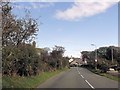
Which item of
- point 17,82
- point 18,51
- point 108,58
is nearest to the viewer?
point 17,82

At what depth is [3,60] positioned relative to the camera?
21797mm

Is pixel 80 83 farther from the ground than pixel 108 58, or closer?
closer

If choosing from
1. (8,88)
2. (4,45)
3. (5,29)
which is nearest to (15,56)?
(4,45)

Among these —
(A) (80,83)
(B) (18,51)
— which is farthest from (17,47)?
(A) (80,83)

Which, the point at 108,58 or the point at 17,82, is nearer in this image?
the point at 17,82

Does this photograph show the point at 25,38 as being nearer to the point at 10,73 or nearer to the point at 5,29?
the point at 10,73

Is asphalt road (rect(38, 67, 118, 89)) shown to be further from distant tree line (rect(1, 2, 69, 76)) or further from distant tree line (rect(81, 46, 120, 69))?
distant tree line (rect(81, 46, 120, 69))

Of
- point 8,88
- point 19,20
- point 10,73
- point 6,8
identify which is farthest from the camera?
point 19,20

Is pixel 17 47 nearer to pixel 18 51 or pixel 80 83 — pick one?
pixel 18 51

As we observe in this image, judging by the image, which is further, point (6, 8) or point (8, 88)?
point (6, 8)

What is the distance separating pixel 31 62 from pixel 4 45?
8885 mm

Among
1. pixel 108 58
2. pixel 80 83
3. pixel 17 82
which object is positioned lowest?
pixel 80 83

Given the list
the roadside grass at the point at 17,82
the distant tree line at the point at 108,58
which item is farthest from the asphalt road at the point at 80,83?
the distant tree line at the point at 108,58

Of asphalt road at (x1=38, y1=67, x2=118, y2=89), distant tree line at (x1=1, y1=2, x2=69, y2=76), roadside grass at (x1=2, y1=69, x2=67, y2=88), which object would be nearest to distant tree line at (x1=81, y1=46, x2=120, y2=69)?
asphalt road at (x1=38, y1=67, x2=118, y2=89)
